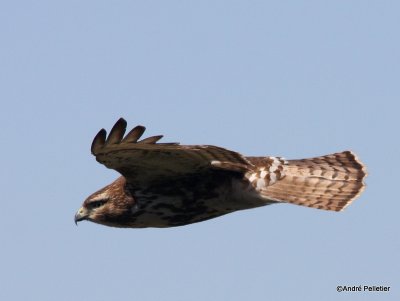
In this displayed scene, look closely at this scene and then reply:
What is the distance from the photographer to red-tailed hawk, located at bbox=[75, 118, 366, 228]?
12469 millimetres

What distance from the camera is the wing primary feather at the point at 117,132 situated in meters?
12.1

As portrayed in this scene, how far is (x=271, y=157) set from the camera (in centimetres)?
1359

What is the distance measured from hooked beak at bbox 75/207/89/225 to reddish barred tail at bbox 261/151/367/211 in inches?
90.5

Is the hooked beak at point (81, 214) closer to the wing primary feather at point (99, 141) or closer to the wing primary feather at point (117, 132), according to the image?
the wing primary feather at point (99, 141)

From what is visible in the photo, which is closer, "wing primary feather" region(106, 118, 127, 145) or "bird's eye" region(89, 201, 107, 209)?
"wing primary feather" region(106, 118, 127, 145)

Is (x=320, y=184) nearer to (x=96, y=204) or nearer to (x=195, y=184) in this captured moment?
(x=195, y=184)

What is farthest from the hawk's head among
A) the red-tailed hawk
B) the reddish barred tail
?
the reddish barred tail

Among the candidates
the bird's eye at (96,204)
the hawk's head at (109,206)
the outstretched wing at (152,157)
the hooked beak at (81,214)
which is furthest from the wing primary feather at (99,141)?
the hooked beak at (81,214)

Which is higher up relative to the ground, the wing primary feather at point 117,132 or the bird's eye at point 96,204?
the wing primary feather at point 117,132

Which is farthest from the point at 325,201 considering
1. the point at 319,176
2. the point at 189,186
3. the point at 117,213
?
the point at 117,213

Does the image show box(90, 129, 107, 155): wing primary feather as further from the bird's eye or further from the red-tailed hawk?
the bird's eye

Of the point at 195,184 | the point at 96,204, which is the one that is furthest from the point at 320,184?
the point at 96,204

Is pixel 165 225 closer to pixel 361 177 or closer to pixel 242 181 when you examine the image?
pixel 242 181

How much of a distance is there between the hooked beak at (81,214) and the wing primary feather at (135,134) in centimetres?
204
